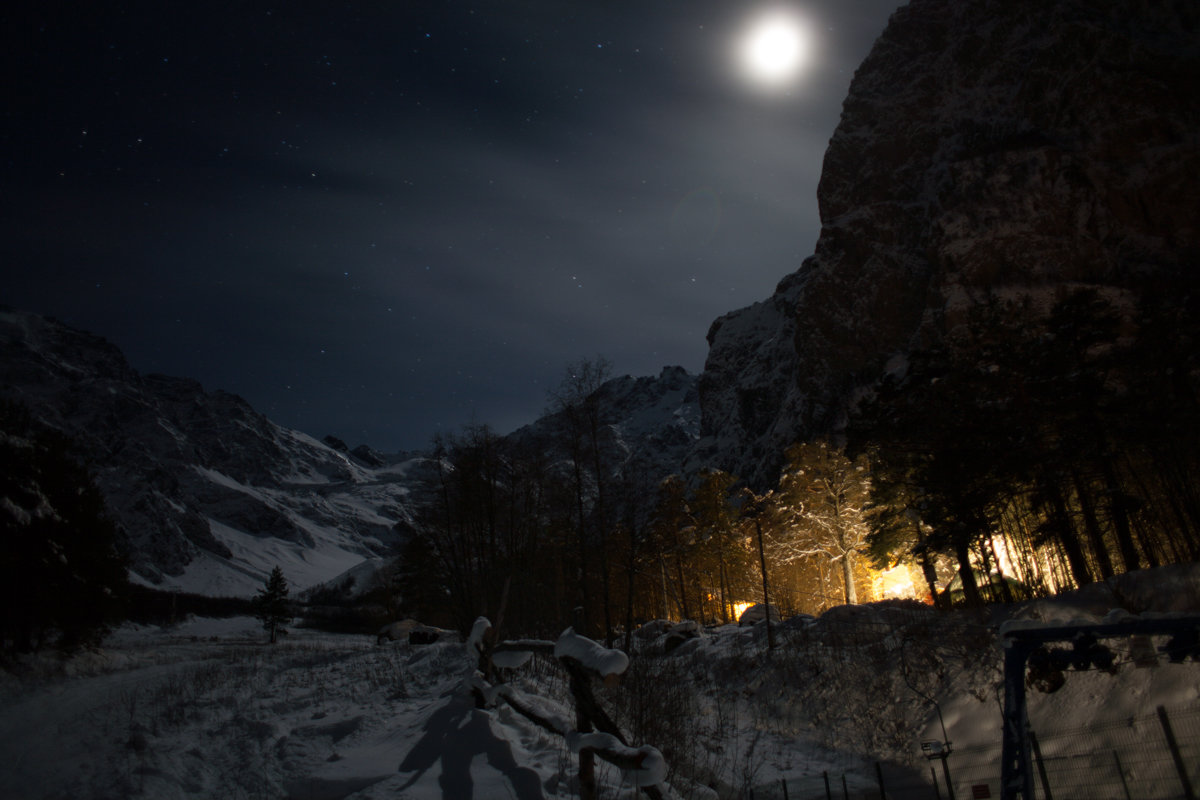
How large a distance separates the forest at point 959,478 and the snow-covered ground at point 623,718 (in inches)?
117

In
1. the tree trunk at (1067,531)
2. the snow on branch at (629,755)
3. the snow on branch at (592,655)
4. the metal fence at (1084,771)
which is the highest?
the tree trunk at (1067,531)

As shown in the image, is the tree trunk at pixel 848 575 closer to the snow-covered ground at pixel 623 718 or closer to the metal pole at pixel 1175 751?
the snow-covered ground at pixel 623 718

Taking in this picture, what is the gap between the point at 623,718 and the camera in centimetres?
1182

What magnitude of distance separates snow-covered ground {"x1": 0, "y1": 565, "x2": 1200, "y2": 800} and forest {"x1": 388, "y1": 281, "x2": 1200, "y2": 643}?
2974 mm

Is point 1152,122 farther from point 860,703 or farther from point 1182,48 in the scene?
point 860,703

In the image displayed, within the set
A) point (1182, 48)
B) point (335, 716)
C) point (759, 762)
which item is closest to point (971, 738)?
point (759, 762)

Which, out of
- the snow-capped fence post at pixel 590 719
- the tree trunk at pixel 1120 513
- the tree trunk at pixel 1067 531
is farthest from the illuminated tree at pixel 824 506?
the snow-capped fence post at pixel 590 719

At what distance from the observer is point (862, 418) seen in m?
22.8

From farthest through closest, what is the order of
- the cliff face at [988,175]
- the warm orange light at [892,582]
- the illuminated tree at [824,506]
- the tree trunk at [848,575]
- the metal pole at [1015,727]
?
the cliff face at [988,175], the warm orange light at [892,582], the illuminated tree at [824,506], the tree trunk at [848,575], the metal pole at [1015,727]

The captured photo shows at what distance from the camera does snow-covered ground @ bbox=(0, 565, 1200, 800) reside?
27.1 ft

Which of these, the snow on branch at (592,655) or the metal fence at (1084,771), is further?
the metal fence at (1084,771)

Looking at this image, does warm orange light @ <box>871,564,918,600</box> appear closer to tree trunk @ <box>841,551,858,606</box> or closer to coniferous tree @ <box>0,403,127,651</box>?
tree trunk @ <box>841,551,858,606</box>

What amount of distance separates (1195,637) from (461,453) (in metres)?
23.3

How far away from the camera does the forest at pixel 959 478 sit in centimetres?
1708
